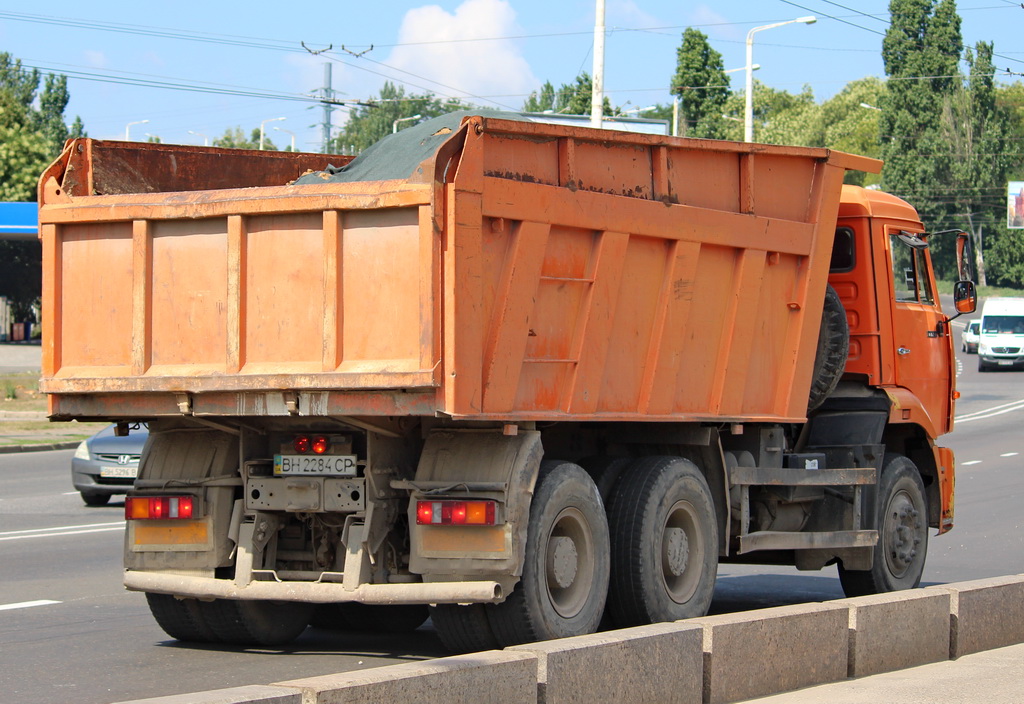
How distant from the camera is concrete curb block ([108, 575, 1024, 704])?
5.57 meters

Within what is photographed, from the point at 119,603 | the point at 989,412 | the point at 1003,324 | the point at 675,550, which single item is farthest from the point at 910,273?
the point at 1003,324

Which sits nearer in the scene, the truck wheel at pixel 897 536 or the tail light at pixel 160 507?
the tail light at pixel 160 507

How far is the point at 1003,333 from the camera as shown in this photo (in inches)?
1967

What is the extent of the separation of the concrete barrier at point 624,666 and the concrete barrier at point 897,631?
4.09 ft

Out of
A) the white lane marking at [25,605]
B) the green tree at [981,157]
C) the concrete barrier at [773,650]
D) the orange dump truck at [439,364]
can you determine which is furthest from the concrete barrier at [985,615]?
the green tree at [981,157]

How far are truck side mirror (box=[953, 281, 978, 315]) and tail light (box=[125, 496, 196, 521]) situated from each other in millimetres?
6164

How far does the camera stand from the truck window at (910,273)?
434 inches

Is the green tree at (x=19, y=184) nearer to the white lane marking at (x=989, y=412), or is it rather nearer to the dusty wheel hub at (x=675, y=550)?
the white lane marking at (x=989, y=412)

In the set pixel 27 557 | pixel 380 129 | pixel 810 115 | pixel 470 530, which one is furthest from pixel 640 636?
pixel 380 129

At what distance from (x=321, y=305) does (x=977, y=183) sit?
96010 mm

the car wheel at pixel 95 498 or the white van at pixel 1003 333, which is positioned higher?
the white van at pixel 1003 333

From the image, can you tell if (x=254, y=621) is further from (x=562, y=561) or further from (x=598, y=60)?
(x=598, y=60)

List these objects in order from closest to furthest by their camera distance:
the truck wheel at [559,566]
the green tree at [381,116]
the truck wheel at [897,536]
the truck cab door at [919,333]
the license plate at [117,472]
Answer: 1. the truck wheel at [559,566]
2. the truck wheel at [897,536]
3. the truck cab door at [919,333]
4. the license plate at [117,472]
5. the green tree at [381,116]

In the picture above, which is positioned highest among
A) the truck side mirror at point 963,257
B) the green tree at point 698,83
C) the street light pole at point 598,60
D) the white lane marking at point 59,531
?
the green tree at point 698,83
